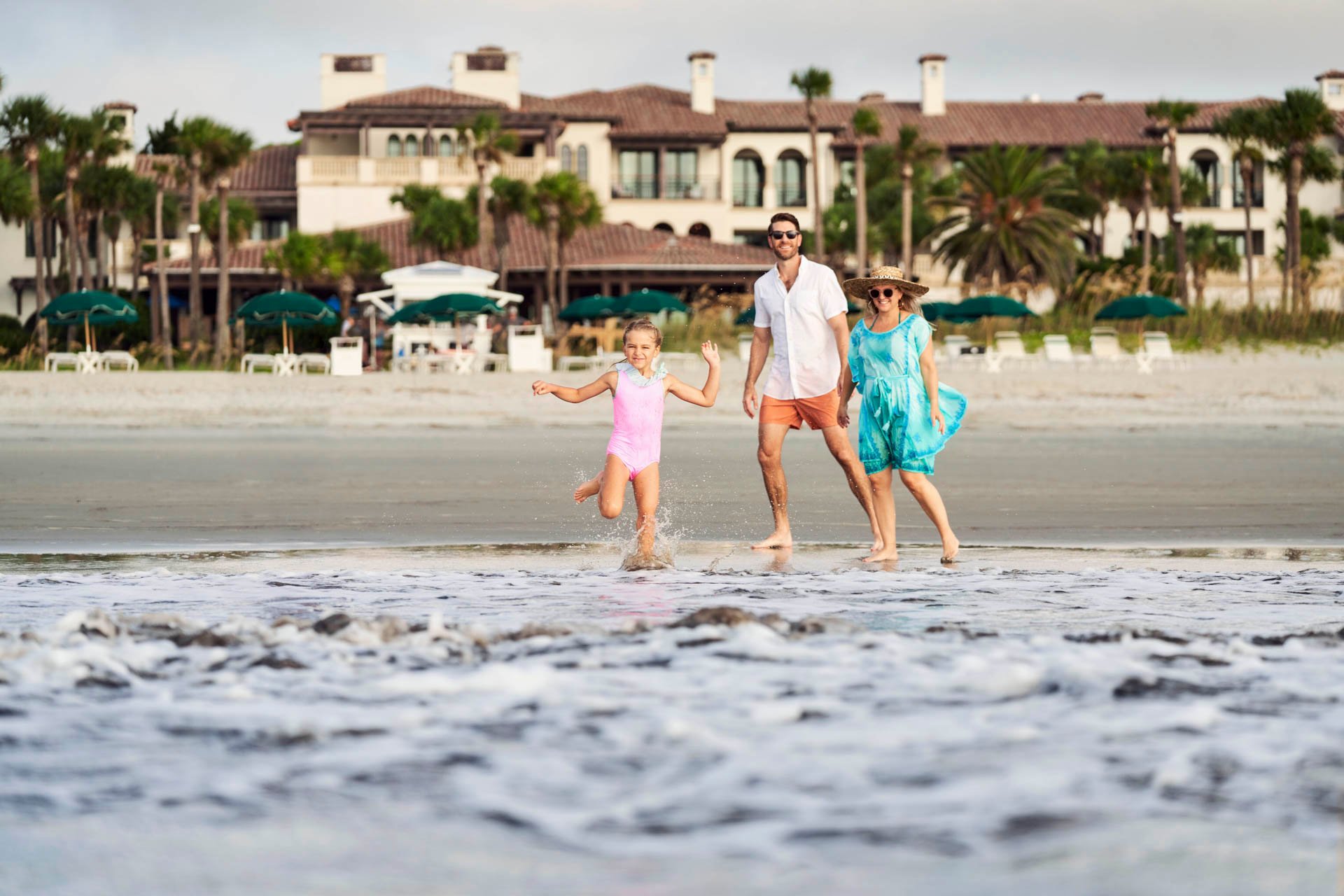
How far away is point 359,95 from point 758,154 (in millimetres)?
15160

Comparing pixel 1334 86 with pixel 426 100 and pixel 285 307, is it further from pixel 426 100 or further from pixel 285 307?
pixel 285 307

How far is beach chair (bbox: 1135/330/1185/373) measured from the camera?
26703mm

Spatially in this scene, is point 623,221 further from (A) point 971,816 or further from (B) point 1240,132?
(A) point 971,816

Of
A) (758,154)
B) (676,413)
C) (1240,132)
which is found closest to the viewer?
(676,413)

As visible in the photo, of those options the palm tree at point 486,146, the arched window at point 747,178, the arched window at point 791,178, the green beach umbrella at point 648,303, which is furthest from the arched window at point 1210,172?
the green beach umbrella at point 648,303

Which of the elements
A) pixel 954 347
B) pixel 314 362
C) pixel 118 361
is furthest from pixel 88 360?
pixel 954 347

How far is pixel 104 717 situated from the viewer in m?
4.22

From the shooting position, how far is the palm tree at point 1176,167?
130 feet

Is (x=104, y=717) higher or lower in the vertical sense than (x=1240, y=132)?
lower

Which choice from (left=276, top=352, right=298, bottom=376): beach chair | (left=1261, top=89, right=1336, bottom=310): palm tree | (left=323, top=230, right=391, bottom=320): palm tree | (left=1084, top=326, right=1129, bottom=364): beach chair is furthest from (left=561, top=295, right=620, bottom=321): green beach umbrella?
(left=1261, top=89, right=1336, bottom=310): palm tree

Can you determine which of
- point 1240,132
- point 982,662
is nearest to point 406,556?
point 982,662

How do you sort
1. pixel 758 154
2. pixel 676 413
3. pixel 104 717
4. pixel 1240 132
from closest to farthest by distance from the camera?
pixel 104 717 < pixel 676 413 < pixel 1240 132 < pixel 758 154

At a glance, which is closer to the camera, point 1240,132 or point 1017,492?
point 1017,492

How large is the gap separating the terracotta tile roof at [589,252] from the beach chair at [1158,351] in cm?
1778
